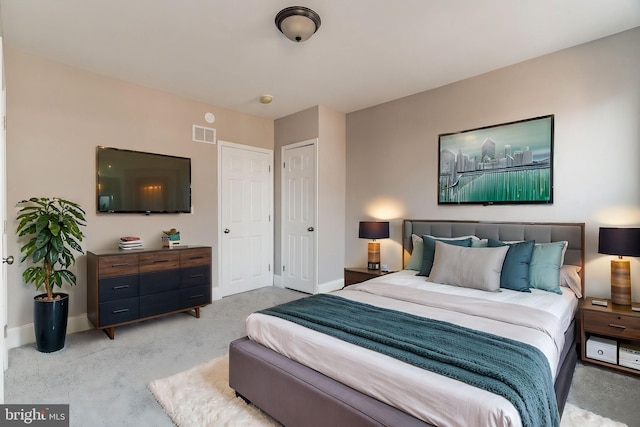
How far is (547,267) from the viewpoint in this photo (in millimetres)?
2596

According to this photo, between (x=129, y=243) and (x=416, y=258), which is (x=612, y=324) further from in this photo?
(x=129, y=243)

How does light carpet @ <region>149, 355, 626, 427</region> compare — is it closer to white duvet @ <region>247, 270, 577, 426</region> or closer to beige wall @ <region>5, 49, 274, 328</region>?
white duvet @ <region>247, 270, 577, 426</region>

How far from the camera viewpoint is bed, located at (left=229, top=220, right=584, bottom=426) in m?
1.22

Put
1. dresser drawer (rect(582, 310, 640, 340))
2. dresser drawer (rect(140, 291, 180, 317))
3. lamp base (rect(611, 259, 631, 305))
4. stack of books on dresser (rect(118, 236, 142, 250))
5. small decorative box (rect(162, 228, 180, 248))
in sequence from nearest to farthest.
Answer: dresser drawer (rect(582, 310, 640, 340)) → lamp base (rect(611, 259, 631, 305)) → dresser drawer (rect(140, 291, 180, 317)) → stack of books on dresser (rect(118, 236, 142, 250)) → small decorative box (rect(162, 228, 180, 248))

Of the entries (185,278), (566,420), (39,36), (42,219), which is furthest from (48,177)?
(566,420)

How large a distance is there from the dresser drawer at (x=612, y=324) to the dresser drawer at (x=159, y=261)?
370 centimetres

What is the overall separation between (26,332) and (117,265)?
959 mm

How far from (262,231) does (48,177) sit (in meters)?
2.58

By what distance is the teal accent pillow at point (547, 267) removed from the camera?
8.35ft

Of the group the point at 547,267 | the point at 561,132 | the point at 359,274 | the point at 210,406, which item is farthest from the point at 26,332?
the point at 561,132

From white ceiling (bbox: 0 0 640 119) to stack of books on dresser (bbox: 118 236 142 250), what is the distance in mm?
1724

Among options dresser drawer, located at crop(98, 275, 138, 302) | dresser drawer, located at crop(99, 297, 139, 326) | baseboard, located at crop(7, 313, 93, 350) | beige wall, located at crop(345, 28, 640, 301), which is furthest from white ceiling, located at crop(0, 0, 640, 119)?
baseboard, located at crop(7, 313, 93, 350)

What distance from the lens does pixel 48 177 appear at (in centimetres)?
298

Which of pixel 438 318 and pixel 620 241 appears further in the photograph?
pixel 620 241
